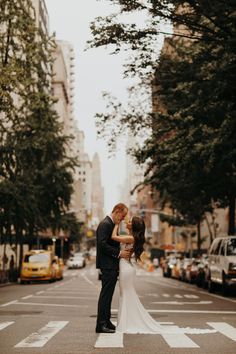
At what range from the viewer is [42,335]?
12602 millimetres

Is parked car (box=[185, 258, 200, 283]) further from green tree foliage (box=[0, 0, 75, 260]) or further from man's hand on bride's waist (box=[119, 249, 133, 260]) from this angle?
man's hand on bride's waist (box=[119, 249, 133, 260])

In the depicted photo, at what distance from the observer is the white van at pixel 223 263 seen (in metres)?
28.2

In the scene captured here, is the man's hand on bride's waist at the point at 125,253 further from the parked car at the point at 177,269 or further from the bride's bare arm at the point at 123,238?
the parked car at the point at 177,269

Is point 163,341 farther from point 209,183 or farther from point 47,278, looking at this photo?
point 47,278

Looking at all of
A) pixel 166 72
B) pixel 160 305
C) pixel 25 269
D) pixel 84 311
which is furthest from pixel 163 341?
pixel 25 269

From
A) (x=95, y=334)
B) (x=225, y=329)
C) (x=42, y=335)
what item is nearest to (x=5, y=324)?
(x=42, y=335)

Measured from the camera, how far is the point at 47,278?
4688 cm

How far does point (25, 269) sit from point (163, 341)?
35.8m

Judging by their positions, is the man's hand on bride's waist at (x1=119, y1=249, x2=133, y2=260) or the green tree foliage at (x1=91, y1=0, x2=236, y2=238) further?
the green tree foliage at (x1=91, y1=0, x2=236, y2=238)

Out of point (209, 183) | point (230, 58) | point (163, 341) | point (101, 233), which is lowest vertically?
point (163, 341)

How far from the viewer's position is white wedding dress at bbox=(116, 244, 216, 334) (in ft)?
41.3

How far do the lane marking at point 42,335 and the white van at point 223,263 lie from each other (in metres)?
13.9

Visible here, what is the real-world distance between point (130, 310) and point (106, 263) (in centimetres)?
83

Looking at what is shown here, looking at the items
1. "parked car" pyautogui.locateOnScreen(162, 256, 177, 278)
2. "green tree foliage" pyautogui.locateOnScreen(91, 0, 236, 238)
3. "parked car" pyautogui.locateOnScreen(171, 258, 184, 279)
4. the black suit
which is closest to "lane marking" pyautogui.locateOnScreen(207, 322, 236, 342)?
the black suit
